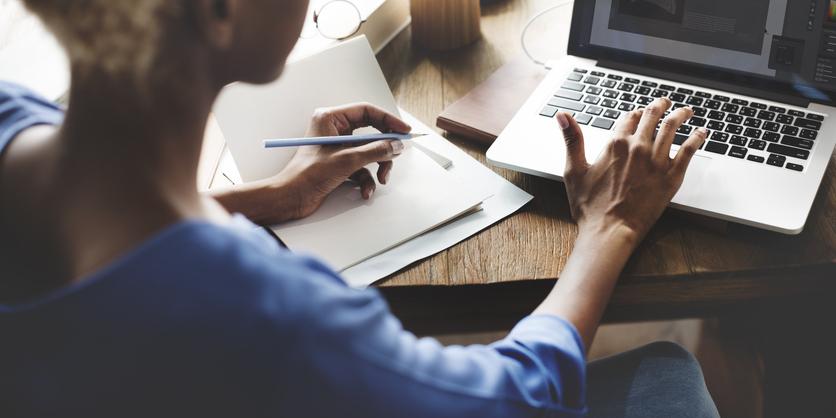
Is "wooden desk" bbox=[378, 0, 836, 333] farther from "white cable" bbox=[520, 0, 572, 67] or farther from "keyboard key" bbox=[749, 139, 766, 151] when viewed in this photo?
"white cable" bbox=[520, 0, 572, 67]

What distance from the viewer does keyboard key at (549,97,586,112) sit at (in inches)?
39.7

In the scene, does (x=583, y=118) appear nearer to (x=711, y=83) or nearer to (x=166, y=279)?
(x=711, y=83)

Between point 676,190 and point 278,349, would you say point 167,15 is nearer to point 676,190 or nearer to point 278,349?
point 278,349

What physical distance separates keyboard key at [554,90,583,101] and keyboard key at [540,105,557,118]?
0.03 m

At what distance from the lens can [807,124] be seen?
36.7 inches

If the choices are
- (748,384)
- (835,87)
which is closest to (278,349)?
(835,87)

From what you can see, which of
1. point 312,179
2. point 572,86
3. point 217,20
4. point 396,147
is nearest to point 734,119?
point 572,86

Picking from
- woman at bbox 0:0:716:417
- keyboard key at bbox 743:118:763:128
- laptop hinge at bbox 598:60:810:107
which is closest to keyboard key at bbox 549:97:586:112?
laptop hinge at bbox 598:60:810:107

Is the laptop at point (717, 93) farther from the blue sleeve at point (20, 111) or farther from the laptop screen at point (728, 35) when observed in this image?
the blue sleeve at point (20, 111)

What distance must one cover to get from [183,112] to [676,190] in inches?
22.8

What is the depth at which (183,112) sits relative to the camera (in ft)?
1.72

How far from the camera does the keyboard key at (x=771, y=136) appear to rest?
36.1 inches

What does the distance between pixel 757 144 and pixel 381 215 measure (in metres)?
0.49

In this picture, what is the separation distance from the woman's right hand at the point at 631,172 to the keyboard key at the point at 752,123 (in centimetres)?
11
